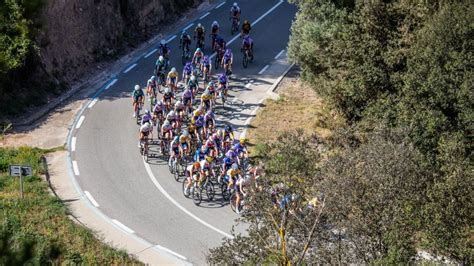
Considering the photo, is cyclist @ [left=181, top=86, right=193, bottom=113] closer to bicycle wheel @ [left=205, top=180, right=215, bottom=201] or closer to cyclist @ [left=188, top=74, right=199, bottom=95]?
cyclist @ [left=188, top=74, right=199, bottom=95]

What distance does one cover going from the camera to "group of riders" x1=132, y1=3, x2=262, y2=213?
90.7 ft

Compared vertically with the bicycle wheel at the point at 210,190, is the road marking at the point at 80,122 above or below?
above

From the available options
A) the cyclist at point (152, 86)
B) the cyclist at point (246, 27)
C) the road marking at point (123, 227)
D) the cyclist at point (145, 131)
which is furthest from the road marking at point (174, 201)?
the cyclist at point (246, 27)

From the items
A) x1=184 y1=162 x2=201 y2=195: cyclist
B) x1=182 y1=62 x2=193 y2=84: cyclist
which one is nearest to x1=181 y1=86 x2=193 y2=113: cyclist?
x1=182 y1=62 x2=193 y2=84: cyclist

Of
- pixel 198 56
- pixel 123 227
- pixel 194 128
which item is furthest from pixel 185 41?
pixel 123 227

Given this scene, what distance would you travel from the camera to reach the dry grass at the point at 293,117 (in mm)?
32938

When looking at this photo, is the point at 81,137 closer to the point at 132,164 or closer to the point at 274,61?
the point at 132,164

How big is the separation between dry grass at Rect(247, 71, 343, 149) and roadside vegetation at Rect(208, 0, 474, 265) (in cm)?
7

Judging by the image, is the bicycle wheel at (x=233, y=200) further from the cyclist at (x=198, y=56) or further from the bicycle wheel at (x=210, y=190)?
the cyclist at (x=198, y=56)

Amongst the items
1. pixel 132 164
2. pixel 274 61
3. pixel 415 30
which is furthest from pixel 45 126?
pixel 415 30

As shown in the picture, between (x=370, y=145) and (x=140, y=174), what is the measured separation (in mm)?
11202

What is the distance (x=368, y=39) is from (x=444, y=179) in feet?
31.9

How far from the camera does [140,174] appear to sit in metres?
29.6

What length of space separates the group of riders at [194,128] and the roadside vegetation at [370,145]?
1.37m
